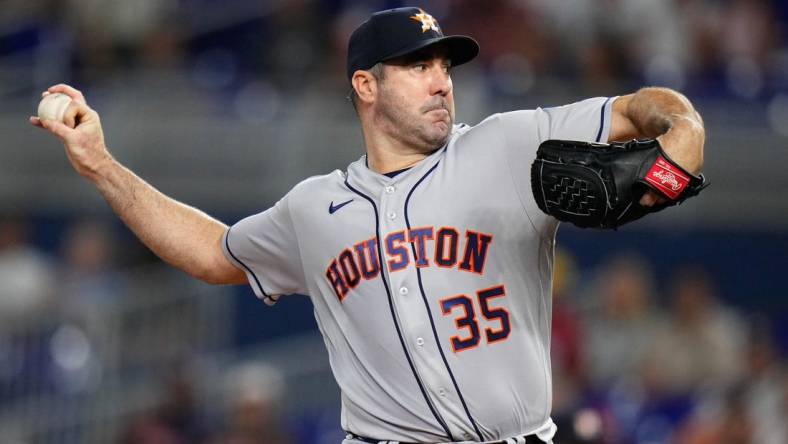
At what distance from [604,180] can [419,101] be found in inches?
34.8

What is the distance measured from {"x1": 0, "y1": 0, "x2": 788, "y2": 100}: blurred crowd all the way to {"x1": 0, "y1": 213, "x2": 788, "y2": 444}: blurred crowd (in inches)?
70.5

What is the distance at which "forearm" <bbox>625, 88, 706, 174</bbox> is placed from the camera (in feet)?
12.0

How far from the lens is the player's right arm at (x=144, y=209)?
189 inches

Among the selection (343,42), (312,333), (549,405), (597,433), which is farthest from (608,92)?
(549,405)

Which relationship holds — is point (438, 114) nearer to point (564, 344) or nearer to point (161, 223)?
point (161, 223)

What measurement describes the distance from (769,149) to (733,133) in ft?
0.98

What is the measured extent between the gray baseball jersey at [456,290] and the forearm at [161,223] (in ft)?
2.10

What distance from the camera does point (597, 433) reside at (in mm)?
5484

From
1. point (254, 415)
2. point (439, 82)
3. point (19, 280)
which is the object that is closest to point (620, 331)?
point (254, 415)

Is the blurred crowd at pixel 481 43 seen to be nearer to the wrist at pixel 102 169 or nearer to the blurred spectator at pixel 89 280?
the blurred spectator at pixel 89 280

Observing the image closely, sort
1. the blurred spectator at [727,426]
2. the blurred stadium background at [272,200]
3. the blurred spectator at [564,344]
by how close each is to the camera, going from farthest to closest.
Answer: the blurred stadium background at [272,200] < the blurred spectator at [727,426] < the blurred spectator at [564,344]

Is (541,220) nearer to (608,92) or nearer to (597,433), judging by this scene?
(597,433)

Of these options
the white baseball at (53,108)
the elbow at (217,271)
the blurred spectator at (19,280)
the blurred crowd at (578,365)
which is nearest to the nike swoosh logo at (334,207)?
the elbow at (217,271)

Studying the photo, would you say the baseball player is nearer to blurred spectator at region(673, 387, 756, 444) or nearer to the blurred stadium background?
blurred spectator at region(673, 387, 756, 444)
